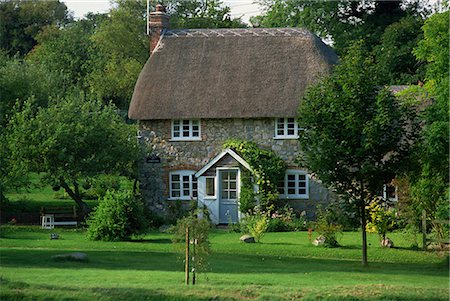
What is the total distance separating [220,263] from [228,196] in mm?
12170

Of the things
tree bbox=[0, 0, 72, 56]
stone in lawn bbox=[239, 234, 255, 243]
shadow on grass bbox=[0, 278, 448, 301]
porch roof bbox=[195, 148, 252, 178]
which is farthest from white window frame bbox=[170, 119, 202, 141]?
tree bbox=[0, 0, 72, 56]

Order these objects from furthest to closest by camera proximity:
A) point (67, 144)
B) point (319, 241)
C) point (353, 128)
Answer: point (67, 144) → point (319, 241) → point (353, 128)

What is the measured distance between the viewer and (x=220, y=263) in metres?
24.7

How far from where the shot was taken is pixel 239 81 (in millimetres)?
38094

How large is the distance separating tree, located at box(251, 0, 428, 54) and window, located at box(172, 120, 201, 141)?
1812 cm

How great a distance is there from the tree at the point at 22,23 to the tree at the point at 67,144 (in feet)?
108

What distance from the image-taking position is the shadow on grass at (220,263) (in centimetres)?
2314

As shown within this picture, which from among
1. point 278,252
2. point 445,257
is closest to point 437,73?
point 445,257

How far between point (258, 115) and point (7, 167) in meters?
10.0

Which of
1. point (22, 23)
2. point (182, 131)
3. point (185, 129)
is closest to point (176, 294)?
point (182, 131)

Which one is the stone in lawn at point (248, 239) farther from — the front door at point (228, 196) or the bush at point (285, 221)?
the front door at point (228, 196)

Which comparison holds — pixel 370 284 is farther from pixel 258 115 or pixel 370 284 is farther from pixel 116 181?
pixel 116 181

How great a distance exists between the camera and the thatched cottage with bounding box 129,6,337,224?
121 feet

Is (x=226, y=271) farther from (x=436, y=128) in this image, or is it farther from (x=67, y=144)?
(x=67, y=144)
